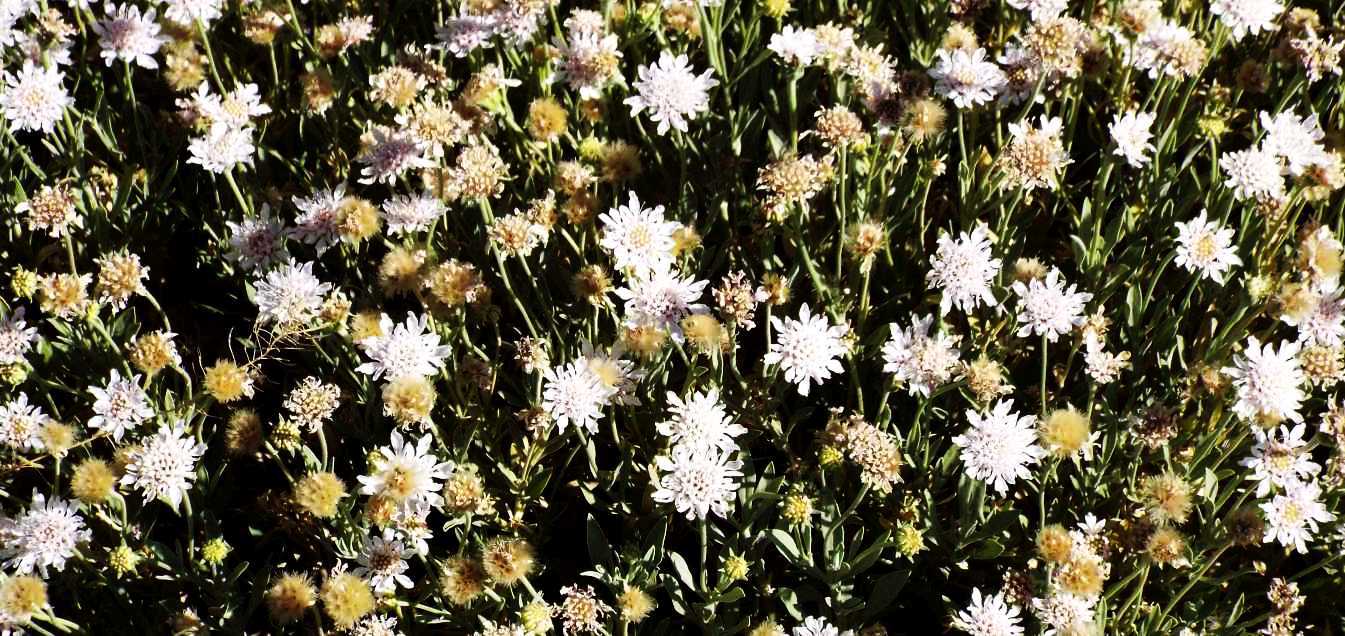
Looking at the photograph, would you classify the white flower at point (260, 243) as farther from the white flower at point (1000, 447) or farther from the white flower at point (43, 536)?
the white flower at point (1000, 447)

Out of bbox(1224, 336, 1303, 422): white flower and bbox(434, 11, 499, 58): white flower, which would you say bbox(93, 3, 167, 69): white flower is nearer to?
bbox(434, 11, 499, 58): white flower

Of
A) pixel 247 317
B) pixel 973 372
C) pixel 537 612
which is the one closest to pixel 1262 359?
pixel 973 372

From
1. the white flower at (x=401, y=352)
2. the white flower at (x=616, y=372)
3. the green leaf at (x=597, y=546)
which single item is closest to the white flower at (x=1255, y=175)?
the white flower at (x=616, y=372)

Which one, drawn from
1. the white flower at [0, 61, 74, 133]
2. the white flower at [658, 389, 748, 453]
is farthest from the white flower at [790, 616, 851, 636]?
the white flower at [0, 61, 74, 133]

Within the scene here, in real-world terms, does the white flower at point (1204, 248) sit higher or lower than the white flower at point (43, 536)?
higher

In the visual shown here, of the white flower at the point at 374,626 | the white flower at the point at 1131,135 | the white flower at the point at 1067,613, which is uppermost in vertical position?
the white flower at the point at 1131,135

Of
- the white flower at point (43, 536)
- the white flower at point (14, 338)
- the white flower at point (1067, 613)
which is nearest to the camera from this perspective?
the white flower at point (1067, 613)

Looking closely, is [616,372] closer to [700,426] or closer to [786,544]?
[700,426]

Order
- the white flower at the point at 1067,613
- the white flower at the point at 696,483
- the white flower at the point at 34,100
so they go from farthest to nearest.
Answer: the white flower at the point at 34,100 < the white flower at the point at 696,483 < the white flower at the point at 1067,613

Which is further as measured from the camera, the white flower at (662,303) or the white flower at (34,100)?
the white flower at (34,100)
